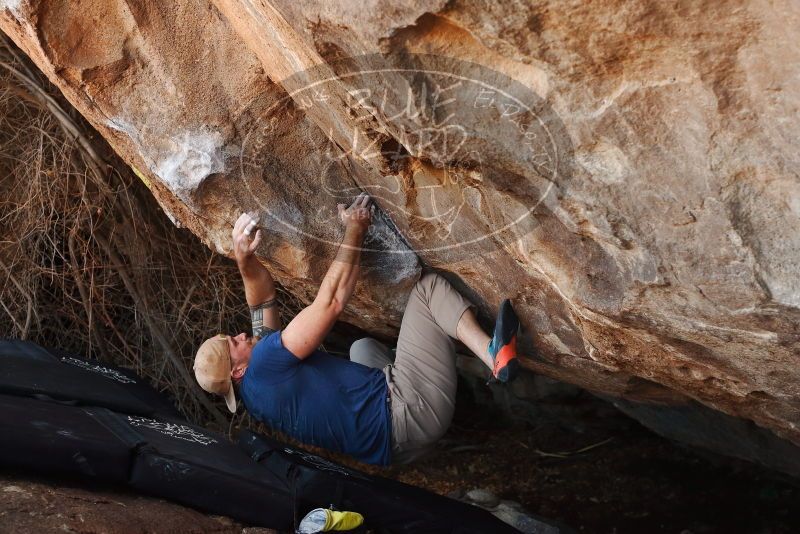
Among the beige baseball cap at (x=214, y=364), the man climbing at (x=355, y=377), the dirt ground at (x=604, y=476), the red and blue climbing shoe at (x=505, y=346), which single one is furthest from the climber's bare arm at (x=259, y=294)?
the dirt ground at (x=604, y=476)

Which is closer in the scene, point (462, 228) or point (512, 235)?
point (512, 235)

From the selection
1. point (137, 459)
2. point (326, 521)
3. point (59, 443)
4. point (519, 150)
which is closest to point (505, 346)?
point (326, 521)

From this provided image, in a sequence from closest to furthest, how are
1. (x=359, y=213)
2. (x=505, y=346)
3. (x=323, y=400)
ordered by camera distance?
1. (x=505, y=346)
2. (x=359, y=213)
3. (x=323, y=400)

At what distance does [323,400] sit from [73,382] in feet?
2.65

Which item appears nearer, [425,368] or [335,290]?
[335,290]

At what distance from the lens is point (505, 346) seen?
271 centimetres

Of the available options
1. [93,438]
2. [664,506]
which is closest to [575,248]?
[93,438]

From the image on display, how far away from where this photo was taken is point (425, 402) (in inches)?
117

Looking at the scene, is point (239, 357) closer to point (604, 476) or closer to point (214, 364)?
point (214, 364)

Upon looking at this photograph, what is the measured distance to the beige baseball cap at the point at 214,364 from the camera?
9.89ft

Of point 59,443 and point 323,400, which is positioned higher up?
point 59,443

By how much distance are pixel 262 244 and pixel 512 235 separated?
0.93 meters

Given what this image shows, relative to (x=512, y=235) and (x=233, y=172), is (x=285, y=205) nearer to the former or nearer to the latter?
(x=233, y=172)

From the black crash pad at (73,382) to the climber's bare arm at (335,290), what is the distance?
1.83 feet
